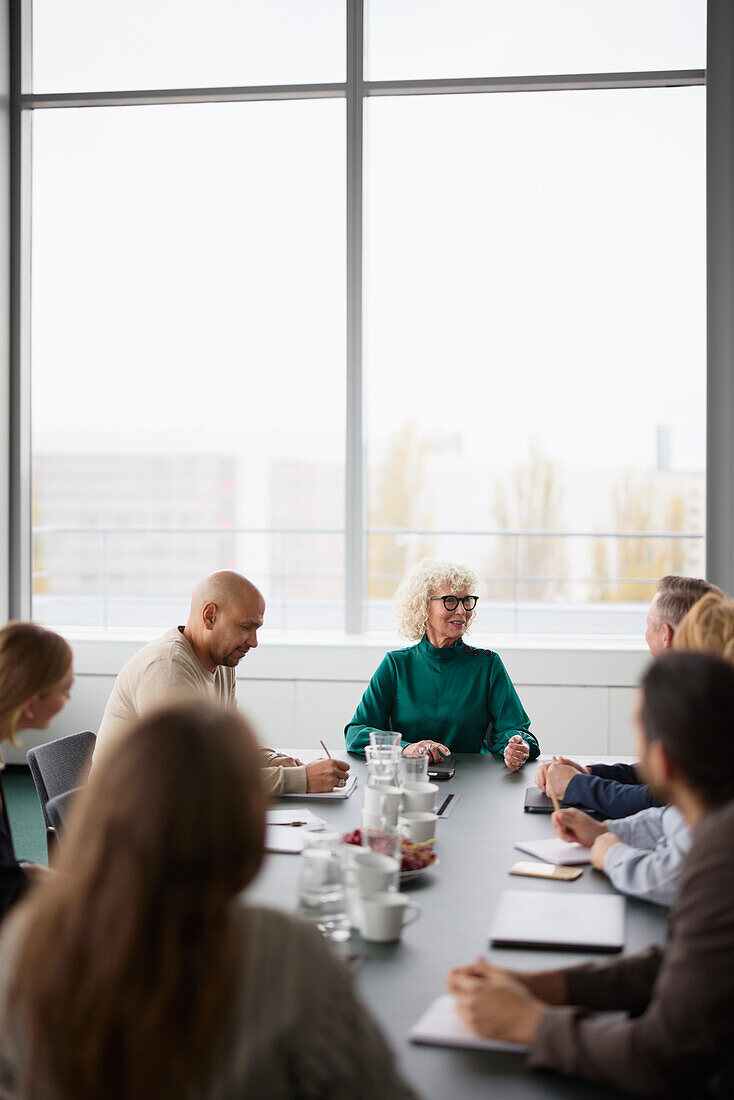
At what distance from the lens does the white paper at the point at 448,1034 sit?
1201 mm

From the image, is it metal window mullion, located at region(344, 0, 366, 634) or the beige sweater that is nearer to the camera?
the beige sweater

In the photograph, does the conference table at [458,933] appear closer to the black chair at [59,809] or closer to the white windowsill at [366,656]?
the black chair at [59,809]

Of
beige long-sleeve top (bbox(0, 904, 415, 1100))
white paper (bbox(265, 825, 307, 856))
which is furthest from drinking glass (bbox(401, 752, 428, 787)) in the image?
beige long-sleeve top (bbox(0, 904, 415, 1100))

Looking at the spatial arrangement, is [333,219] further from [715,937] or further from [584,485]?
[715,937]

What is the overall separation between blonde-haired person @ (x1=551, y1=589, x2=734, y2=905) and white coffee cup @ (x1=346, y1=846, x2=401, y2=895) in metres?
0.42

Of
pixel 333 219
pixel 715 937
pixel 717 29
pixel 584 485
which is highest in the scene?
pixel 717 29

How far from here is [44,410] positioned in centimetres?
508

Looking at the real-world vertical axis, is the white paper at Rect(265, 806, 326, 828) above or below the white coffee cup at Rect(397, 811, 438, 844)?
below

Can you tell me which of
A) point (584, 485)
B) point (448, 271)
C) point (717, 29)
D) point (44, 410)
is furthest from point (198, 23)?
point (584, 485)

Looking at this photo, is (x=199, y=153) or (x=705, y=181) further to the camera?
(x=199, y=153)

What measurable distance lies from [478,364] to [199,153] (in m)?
1.72

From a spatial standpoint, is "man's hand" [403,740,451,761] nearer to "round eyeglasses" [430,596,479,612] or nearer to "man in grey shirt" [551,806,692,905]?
"round eyeglasses" [430,596,479,612]

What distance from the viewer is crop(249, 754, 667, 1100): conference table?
114 centimetres

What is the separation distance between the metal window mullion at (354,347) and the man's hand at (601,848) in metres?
2.99
